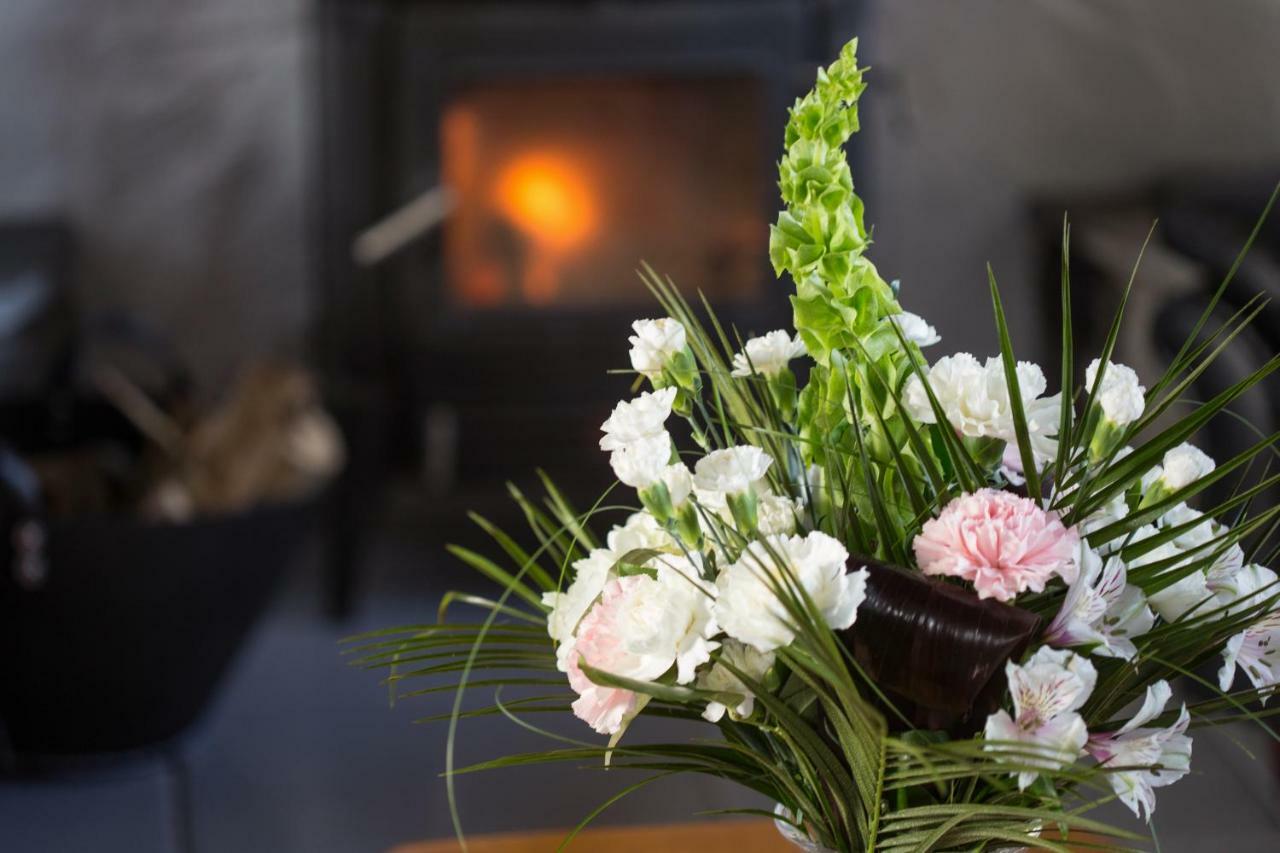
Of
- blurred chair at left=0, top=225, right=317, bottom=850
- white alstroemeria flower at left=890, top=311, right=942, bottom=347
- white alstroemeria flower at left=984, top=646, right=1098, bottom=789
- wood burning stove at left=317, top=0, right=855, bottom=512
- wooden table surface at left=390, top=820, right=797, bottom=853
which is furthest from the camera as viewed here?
wood burning stove at left=317, top=0, right=855, bottom=512

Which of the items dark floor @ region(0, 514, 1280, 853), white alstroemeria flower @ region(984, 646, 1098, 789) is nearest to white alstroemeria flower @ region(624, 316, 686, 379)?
white alstroemeria flower @ region(984, 646, 1098, 789)

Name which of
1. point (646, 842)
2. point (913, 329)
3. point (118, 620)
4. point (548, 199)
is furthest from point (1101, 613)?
point (548, 199)

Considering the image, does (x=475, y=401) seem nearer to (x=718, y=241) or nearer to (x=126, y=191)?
(x=718, y=241)

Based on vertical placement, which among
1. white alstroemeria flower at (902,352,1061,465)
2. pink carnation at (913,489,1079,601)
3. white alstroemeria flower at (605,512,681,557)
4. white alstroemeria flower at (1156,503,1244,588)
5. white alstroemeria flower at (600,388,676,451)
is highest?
white alstroemeria flower at (902,352,1061,465)

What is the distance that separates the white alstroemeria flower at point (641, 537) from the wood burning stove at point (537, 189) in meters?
1.88

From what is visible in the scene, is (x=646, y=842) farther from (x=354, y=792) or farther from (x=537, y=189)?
(x=537, y=189)

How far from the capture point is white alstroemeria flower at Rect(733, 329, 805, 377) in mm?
691

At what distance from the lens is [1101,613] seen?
22.5 inches

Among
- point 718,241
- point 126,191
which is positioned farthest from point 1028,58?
point 126,191

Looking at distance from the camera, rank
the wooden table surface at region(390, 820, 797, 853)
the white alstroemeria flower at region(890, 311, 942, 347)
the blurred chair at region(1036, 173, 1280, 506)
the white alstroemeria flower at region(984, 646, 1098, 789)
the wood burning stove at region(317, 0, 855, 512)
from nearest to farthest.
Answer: the white alstroemeria flower at region(984, 646, 1098, 789), the white alstroemeria flower at region(890, 311, 942, 347), the wooden table surface at region(390, 820, 797, 853), the blurred chair at region(1036, 173, 1280, 506), the wood burning stove at region(317, 0, 855, 512)

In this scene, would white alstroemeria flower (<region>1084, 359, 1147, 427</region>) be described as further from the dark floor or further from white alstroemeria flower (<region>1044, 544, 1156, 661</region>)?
the dark floor

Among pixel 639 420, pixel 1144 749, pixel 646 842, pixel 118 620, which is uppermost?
pixel 639 420

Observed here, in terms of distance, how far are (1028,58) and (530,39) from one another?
94cm

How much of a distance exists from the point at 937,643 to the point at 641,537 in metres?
0.17
